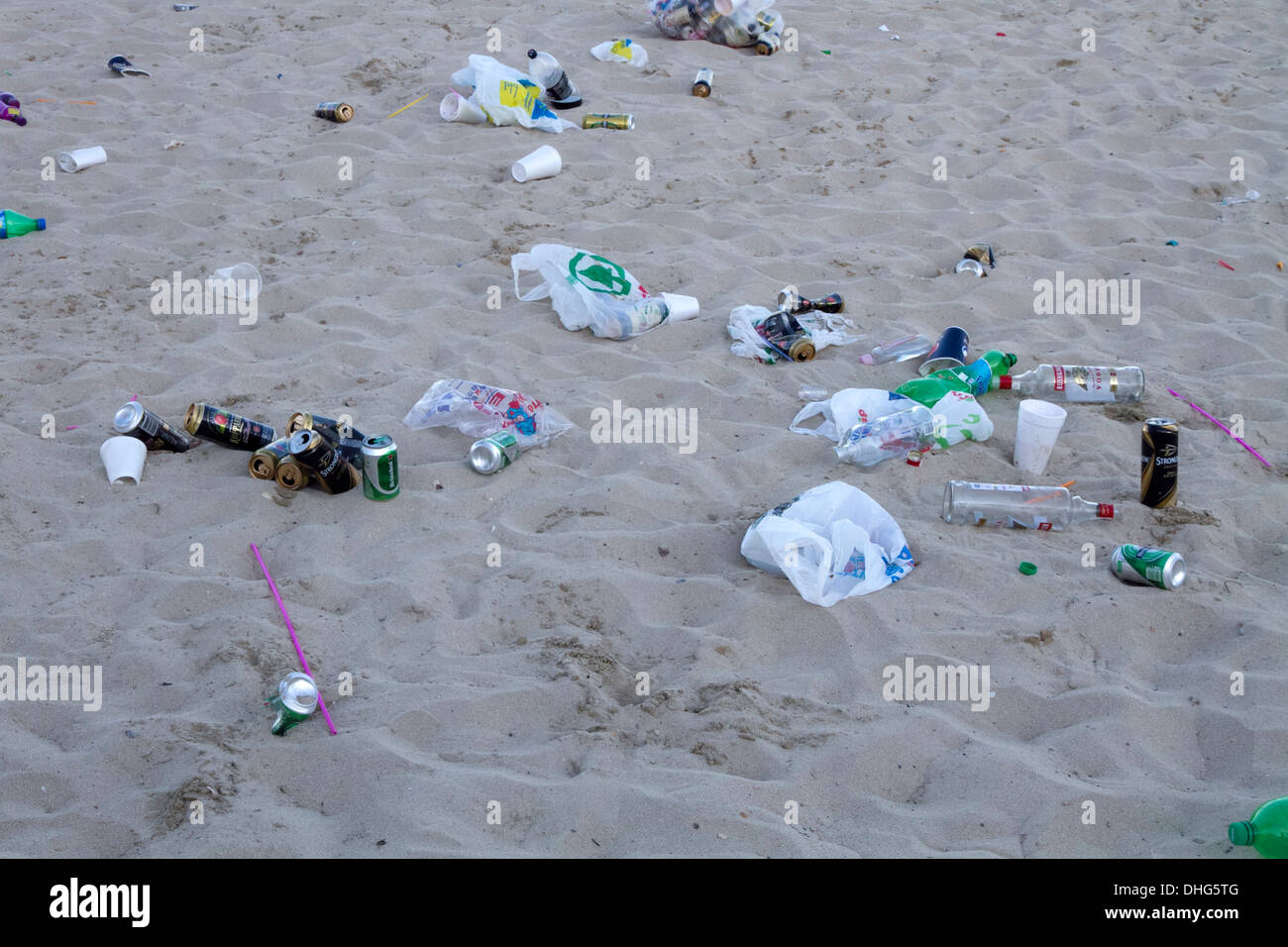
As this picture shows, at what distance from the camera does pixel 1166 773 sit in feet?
7.06

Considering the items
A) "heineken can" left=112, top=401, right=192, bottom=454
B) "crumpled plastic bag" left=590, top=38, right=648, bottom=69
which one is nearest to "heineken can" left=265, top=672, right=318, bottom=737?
"heineken can" left=112, top=401, right=192, bottom=454

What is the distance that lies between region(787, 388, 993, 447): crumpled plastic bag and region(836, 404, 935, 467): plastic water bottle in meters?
0.04

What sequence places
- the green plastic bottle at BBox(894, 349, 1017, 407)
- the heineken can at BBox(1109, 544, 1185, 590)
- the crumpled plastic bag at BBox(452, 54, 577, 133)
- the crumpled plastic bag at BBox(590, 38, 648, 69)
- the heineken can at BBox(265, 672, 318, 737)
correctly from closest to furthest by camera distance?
the heineken can at BBox(265, 672, 318, 737) → the heineken can at BBox(1109, 544, 1185, 590) → the green plastic bottle at BBox(894, 349, 1017, 407) → the crumpled plastic bag at BBox(452, 54, 577, 133) → the crumpled plastic bag at BBox(590, 38, 648, 69)

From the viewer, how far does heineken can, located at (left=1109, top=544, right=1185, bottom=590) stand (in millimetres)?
2615

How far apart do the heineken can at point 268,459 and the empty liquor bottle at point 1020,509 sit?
198cm

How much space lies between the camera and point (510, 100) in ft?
17.6

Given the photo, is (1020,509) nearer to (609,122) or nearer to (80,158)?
(609,122)

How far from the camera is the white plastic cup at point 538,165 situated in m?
4.92

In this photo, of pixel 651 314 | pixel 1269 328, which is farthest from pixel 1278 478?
pixel 651 314

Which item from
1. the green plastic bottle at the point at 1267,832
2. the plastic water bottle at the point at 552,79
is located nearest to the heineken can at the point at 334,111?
the plastic water bottle at the point at 552,79

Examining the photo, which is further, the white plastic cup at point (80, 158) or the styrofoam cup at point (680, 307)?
the white plastic cup at point (80, 158)

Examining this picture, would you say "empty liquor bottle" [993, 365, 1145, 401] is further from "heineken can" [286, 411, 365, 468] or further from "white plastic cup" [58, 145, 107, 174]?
"white plastic cup" [58, 145, 107, 174]

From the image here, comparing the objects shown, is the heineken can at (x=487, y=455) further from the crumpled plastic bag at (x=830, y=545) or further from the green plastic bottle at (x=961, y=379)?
the green plastic bottle at (x=961, y=379)

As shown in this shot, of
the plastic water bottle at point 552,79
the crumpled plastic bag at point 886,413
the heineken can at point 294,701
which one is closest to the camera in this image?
the heineken can at point 294,701
